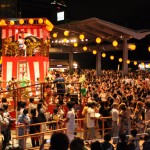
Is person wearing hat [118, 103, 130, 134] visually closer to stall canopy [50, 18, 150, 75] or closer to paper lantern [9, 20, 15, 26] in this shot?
paper lantern [9, 20, 15, 26]

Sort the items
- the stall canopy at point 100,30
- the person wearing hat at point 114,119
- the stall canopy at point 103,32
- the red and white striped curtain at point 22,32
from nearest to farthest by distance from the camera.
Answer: the person wearing hat at point 114,119, the red and white striped curtain at point 22,32, the stall canopy at point 100,30, the stall canopy at point 103,32

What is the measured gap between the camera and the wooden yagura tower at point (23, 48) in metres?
19.0

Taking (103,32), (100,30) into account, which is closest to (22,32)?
(100,30)

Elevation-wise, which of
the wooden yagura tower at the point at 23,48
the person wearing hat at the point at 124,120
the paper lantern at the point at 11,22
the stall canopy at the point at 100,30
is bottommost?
the person wearing hat at the point at 124,120

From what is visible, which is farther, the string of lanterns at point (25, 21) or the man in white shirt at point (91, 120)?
the string of lanterns at point (25, 21)

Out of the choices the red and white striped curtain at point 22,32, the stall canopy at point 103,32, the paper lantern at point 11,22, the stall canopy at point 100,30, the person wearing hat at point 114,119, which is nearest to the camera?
the person wearing hat at point 114,119

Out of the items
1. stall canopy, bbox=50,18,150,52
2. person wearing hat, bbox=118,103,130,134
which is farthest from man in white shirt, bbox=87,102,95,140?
stall canopy, bbox=50,18,150,52

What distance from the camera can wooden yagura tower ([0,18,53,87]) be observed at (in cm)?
1905

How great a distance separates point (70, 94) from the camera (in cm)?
1470

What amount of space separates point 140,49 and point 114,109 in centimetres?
2920

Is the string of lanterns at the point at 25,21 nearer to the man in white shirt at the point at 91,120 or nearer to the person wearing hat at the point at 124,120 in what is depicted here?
the man in white shirt at the point at 91,120

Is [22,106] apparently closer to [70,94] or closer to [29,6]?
[70,94]

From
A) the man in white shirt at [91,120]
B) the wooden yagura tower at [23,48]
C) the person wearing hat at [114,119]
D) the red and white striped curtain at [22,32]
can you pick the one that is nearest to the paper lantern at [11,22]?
the wooden yagura tower at [23,48]

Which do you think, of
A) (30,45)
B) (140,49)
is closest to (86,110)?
(30,45)
